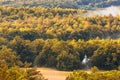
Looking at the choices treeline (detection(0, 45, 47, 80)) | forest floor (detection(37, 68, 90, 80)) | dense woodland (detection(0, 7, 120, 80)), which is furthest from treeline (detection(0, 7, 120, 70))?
treeline (detection(0, 45, 47, 80))

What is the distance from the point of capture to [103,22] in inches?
3216

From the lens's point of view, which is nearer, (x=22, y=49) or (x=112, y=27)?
(x=22, y=49)

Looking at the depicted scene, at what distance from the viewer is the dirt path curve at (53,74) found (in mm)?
51806

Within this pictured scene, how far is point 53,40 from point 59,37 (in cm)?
977

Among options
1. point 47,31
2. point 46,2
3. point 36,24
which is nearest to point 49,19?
point 36,24

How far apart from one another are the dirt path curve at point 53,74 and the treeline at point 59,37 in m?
1.32

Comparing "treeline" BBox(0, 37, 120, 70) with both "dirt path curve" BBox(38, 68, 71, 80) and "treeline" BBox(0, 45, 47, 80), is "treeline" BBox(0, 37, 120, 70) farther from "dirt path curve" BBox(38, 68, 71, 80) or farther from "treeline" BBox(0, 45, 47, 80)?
"treeline" BBox(0, 45, 47, 80)

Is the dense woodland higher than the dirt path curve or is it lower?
higher

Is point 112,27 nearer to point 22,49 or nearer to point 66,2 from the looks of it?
point 22,49

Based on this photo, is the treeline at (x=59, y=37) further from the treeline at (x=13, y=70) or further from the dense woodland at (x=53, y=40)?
the treeline at (x=13, y=70)

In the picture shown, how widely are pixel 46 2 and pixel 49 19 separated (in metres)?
51.5

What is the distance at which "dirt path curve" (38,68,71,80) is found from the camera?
170 ft

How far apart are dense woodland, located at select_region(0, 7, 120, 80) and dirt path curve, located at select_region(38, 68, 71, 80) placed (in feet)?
4.37

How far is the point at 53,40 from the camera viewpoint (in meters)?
61.5
